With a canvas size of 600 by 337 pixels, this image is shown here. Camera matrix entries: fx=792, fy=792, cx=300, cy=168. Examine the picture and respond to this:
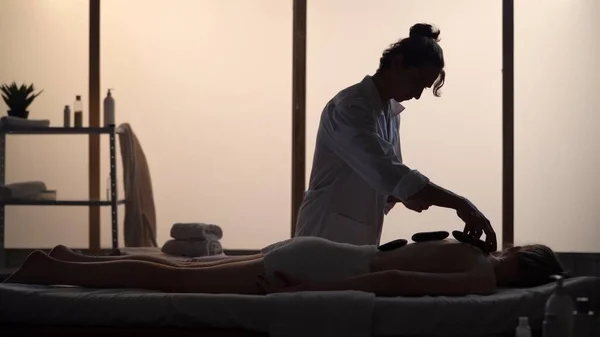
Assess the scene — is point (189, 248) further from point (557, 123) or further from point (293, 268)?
point (557, 123)

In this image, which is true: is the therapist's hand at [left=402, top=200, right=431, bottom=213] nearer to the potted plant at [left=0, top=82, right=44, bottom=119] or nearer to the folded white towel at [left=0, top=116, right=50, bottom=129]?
the folded white towel at [left=0, top=116, right=50, bottom=129]

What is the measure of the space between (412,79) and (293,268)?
711 mm

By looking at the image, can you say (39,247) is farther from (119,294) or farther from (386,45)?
(119,294)

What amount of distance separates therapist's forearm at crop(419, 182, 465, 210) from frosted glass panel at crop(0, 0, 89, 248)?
2.49 metres

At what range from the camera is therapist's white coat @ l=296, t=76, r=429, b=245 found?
2375mm

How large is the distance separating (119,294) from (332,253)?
588 millimetres

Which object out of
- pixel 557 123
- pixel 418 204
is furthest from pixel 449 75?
pixel 418 204

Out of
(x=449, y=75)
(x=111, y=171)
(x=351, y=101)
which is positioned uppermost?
(x=449, y=75)

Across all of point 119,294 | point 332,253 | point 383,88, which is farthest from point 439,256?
point 119,294

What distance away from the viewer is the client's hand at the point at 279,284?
209cm

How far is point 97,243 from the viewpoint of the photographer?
4.22m

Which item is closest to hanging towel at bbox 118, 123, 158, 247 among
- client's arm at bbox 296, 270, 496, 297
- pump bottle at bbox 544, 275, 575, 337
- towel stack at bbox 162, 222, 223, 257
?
towel stack at bbox 162, 222, 223, 257

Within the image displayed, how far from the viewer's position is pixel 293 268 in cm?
218

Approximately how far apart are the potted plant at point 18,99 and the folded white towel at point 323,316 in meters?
2.45
